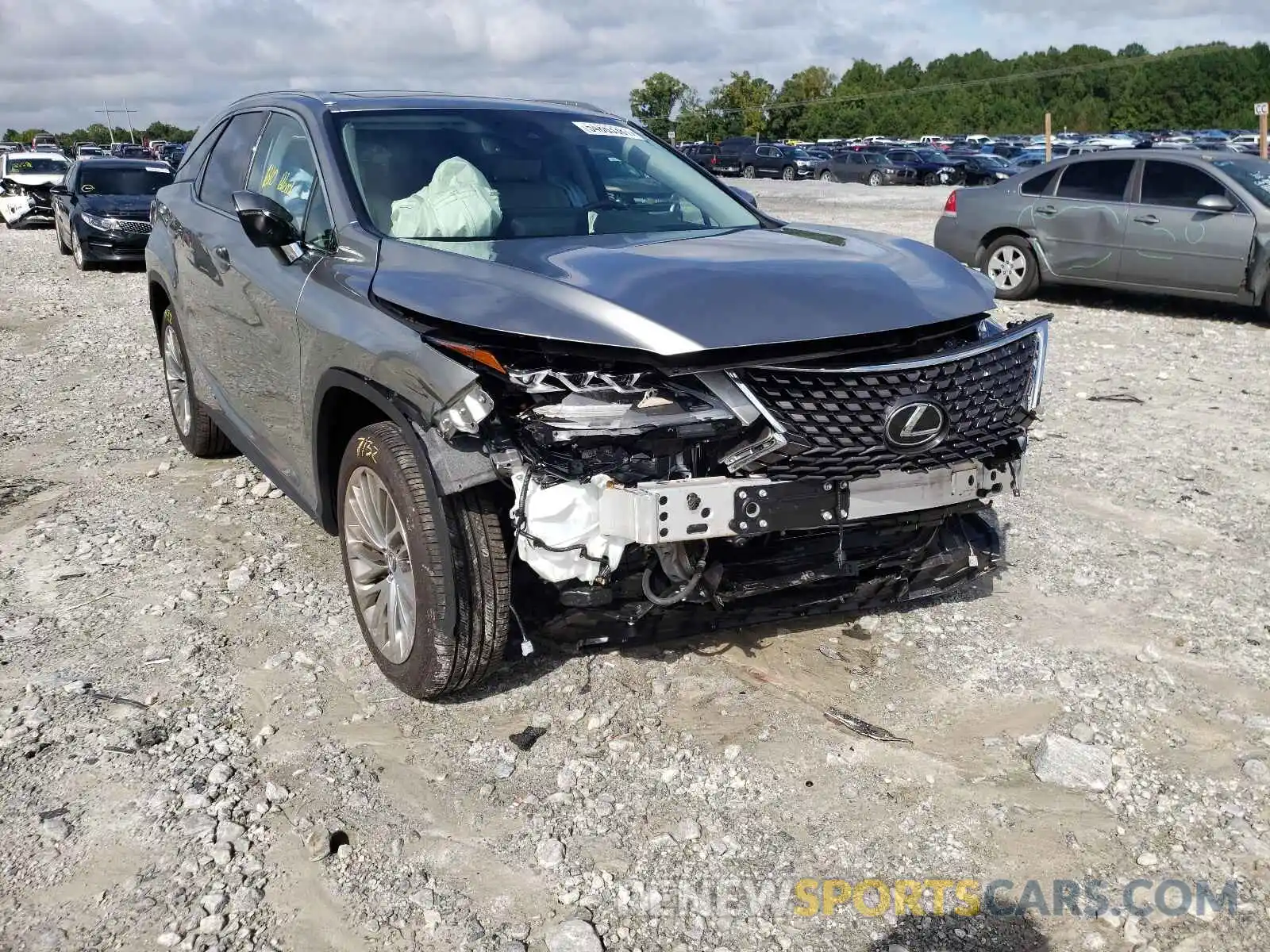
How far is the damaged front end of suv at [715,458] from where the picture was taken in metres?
2.96

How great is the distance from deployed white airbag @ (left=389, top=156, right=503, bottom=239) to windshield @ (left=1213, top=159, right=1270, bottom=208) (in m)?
8.59

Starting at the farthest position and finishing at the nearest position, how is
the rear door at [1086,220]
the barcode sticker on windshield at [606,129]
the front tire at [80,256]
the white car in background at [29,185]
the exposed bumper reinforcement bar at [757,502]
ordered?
the white car in background at [29,185] < the front tire at [80,256] < the rear door at [1086,220] < the barcode sticker on windshield at [606,129] < the exposed bumper reinforcement bar at [757,502]

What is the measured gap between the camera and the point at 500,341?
3066mm

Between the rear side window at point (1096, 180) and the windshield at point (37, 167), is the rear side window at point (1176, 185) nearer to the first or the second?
the rear side window at point (1096, 180)

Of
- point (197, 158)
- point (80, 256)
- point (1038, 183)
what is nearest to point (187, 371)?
point (197, 158)

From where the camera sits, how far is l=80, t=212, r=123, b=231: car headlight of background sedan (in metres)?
15.9

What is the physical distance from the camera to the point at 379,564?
3639mm

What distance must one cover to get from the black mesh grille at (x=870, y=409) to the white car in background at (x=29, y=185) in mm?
21533

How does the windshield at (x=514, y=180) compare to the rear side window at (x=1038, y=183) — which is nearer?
the windshield at (x=514, y=180)

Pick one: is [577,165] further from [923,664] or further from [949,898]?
[949,898]

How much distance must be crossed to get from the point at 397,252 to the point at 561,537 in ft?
3.80

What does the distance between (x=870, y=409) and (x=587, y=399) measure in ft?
2.61

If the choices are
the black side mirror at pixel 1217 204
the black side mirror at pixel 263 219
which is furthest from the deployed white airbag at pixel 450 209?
the black side mirror at pixel 1217 204

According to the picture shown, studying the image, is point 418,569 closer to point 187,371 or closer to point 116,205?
point 187,371
